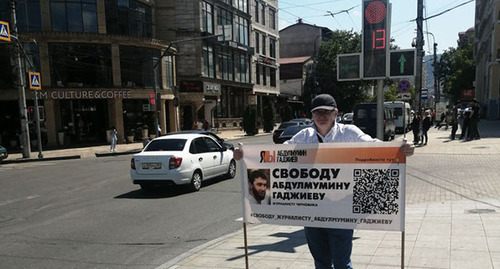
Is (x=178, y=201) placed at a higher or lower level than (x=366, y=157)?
lower

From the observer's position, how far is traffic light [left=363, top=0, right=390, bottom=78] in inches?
309

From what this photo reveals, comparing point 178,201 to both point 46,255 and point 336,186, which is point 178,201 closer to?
point 46,255

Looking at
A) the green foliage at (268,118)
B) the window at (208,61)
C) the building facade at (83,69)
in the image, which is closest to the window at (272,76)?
the green foliage at (268,118)

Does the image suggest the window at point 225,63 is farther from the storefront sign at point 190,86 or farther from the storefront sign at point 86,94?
the storefront sign at point 86,94

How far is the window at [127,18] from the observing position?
28.6 metres

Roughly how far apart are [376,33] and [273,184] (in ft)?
17.6

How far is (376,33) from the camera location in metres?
7.97

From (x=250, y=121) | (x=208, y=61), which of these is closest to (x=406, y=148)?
(x=250, y=121)

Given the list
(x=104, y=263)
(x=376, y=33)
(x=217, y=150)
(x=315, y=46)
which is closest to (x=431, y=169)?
(x=376, y=33)

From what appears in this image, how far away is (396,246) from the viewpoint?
194 inches

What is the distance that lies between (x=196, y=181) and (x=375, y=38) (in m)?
5.86

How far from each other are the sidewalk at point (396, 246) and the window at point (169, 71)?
2815 centimetres

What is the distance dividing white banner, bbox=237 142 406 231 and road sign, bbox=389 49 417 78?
4966mm

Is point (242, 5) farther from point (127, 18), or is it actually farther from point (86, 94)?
point (86, 94)
